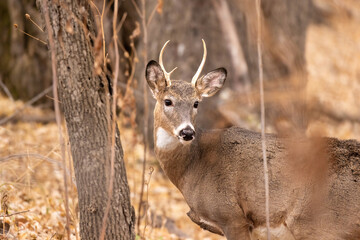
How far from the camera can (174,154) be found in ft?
18.8

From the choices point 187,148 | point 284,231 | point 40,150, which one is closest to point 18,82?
point 40,150

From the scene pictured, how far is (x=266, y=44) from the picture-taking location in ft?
6.43

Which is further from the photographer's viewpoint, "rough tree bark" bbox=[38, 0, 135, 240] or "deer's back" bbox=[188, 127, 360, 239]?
"deer's back" bbox=[188, 127, 360, 239]

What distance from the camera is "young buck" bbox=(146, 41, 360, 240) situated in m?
4.93

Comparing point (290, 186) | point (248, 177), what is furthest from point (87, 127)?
point (290, 186)

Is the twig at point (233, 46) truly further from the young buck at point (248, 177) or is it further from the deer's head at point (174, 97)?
the young buck at point (248, 177)

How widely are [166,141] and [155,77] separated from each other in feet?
2.42

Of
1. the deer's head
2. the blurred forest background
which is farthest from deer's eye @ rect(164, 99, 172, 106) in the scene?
the blurred forest background

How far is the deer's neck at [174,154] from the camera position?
569 cm

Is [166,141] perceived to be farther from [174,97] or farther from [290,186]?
[290,186]

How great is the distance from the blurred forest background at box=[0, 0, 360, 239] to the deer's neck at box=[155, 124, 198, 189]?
1.01 ft

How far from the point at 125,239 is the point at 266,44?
3349 mm

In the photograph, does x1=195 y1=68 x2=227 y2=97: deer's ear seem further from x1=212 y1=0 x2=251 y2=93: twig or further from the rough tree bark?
x1=212 y1=0 x2=251 y2=93: twig

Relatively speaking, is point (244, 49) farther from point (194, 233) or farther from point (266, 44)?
point (266, 44)
